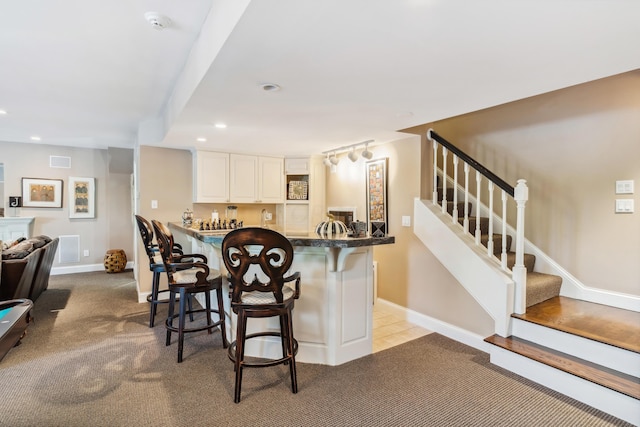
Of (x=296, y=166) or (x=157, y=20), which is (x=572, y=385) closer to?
(x=157, y=20)

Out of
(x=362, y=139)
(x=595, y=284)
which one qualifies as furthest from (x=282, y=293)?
(x=595, y=284)

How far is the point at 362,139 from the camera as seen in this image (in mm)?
3883

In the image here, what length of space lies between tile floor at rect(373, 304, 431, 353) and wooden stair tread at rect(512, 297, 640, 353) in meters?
0.99

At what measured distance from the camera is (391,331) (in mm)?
3412

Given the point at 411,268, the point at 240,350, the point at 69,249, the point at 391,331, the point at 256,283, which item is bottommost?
the point at 391,331

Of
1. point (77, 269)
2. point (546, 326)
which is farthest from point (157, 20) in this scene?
point (77, 269)

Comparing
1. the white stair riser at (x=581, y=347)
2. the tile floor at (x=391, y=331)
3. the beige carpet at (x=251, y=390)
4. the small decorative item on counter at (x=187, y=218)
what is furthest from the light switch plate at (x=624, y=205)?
the small decorative item on counter at (x=187, y=218)

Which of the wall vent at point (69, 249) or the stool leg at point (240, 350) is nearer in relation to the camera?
the stool leg at point (240, 350)

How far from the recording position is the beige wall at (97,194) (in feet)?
18.9

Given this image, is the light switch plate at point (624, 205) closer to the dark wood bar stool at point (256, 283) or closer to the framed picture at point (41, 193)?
the dark wood bar stool at point (256, 283)

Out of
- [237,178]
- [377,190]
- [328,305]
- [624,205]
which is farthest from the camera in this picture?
[237,178]

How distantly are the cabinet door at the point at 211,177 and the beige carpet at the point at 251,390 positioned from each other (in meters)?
2.03

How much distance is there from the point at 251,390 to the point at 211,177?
10.2 feet

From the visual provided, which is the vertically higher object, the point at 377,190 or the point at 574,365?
the point at 377,190
